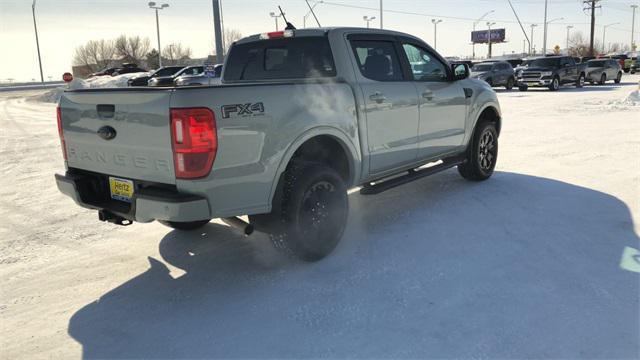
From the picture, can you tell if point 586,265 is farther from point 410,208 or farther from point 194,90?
point 194,90

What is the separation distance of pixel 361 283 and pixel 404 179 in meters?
1.75

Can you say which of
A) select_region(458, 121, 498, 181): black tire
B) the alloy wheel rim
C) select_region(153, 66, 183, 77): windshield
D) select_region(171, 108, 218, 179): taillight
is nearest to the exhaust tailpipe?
select_region(171, 108, 218, 179): taillight

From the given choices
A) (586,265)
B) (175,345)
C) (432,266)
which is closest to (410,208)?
(432,266)

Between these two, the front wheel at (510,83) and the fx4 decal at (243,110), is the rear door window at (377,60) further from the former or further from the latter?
the front wheel at (510,83)

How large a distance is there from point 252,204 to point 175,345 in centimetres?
107

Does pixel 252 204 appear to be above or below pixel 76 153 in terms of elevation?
below

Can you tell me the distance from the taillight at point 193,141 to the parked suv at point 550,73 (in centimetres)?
2470

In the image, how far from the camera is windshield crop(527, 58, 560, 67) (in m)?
25.5

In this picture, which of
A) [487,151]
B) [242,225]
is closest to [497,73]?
[487,151]

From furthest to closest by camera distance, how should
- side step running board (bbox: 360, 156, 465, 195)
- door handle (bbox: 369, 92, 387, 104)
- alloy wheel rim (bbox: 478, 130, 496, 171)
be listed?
alloy wheel rim (bbox: 478, 130, 496, 171), side step running board (bbox: 360, 156, 465, 195), door handle (bbox: 369, 92, 387, 104)

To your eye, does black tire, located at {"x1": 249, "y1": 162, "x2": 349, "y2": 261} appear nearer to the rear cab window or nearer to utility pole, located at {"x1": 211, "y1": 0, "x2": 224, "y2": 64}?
the rear cab window

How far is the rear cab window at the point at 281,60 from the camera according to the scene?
4660 millimetres

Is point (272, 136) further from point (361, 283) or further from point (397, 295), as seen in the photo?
point (397, 295)

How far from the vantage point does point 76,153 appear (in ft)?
13.2
